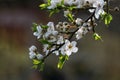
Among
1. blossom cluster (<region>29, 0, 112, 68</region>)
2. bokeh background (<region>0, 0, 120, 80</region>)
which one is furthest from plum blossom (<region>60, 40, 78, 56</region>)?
bokeh background (<region>0, 0, 120, 80</region>)

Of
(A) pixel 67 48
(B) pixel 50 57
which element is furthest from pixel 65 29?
(B) pixel 50 57

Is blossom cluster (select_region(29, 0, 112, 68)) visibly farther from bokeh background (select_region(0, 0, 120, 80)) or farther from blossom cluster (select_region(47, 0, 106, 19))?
bokeh background (select_region(0, 0, 120, 80))

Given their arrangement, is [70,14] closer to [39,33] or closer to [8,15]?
[39,33]

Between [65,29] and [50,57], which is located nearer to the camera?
[65,29]

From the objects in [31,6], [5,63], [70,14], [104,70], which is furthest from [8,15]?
[70,14]

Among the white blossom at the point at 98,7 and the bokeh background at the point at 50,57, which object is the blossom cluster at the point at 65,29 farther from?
the bokeh background at the point at 50,57

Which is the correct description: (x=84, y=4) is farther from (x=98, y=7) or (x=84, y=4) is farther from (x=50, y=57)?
(x=50, y=57)
